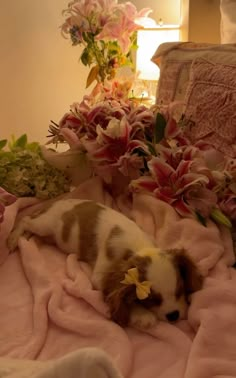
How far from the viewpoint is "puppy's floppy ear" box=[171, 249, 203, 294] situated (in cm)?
87

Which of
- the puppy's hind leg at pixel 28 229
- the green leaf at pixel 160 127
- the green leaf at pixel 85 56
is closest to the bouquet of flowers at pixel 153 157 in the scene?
the green leaf at pixel 160 127

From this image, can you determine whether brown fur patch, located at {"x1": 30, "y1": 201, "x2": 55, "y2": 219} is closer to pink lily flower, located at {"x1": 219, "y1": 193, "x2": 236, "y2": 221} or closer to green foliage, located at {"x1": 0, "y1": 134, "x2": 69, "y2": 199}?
green foliage, located at {"x1": 0, "y1": 134, "x2": 69, "y2": 199}

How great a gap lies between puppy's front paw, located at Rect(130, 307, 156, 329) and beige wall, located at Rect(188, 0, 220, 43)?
145 cm

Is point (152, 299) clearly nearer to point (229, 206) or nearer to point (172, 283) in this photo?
point (172, 283)

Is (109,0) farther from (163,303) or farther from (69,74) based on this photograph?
(163,303)

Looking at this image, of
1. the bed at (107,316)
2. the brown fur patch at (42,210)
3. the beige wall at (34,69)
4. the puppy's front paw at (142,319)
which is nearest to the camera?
the bed at (107,316)

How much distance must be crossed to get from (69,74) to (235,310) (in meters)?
1.94

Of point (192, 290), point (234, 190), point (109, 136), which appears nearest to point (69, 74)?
point (109, 136)

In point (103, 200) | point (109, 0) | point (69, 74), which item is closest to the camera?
point (103, 200)

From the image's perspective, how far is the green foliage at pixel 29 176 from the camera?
122 cm

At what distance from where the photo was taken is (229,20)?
1.69 metres

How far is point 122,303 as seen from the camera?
32.4 inches

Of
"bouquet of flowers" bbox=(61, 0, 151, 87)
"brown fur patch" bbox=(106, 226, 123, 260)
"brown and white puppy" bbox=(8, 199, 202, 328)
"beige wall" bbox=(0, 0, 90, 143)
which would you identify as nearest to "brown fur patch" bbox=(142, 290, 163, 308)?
"brown and white puppy" bbox=(8, 199, 202, 328)

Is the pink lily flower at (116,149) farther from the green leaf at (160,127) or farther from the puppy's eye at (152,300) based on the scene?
the puppy's eye at (152,300)
